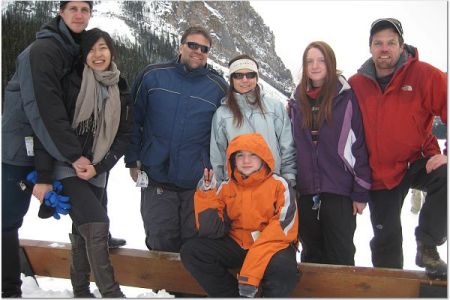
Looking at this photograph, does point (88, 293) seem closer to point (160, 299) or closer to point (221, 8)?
point (160, 299)

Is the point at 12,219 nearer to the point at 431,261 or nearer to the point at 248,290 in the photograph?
the point at 248,290

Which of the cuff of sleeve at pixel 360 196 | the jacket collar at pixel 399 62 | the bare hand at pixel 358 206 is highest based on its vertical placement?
the jacket collar at pixel 399 62

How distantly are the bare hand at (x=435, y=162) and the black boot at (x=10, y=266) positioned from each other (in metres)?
2.70

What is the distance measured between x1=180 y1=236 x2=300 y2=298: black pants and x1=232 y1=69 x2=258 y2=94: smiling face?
3.59 feet

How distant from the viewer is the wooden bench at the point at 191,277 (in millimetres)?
2422

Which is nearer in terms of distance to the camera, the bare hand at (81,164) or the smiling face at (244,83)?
the bare hand at (81,164)

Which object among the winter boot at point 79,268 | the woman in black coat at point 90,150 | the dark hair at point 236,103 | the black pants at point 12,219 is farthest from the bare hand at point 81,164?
the dark hair at point 236,103

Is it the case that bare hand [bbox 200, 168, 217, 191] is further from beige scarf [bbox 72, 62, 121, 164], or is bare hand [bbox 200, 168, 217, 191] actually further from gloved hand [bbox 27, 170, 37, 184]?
gloved hand [bbox 27, 170, 37, 184]

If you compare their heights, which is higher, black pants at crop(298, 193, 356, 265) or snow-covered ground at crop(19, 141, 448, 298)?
black pants at crop(298, 193, 356, 265)

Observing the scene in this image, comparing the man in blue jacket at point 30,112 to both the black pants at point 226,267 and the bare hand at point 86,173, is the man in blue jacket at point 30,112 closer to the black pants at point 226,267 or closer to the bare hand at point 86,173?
the bare hand at point 86,173

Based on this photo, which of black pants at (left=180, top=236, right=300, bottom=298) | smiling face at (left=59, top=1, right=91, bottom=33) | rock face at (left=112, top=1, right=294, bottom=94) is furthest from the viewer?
rock face at (left=112, top=1, right=294, bottom=94)

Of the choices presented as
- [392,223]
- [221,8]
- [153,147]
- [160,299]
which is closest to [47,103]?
[153,147]

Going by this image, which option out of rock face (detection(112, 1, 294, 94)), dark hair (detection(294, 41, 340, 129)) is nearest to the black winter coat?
dark hair (detection(294, 41, 340, 129))

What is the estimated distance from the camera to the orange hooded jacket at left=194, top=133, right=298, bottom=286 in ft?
8.15
